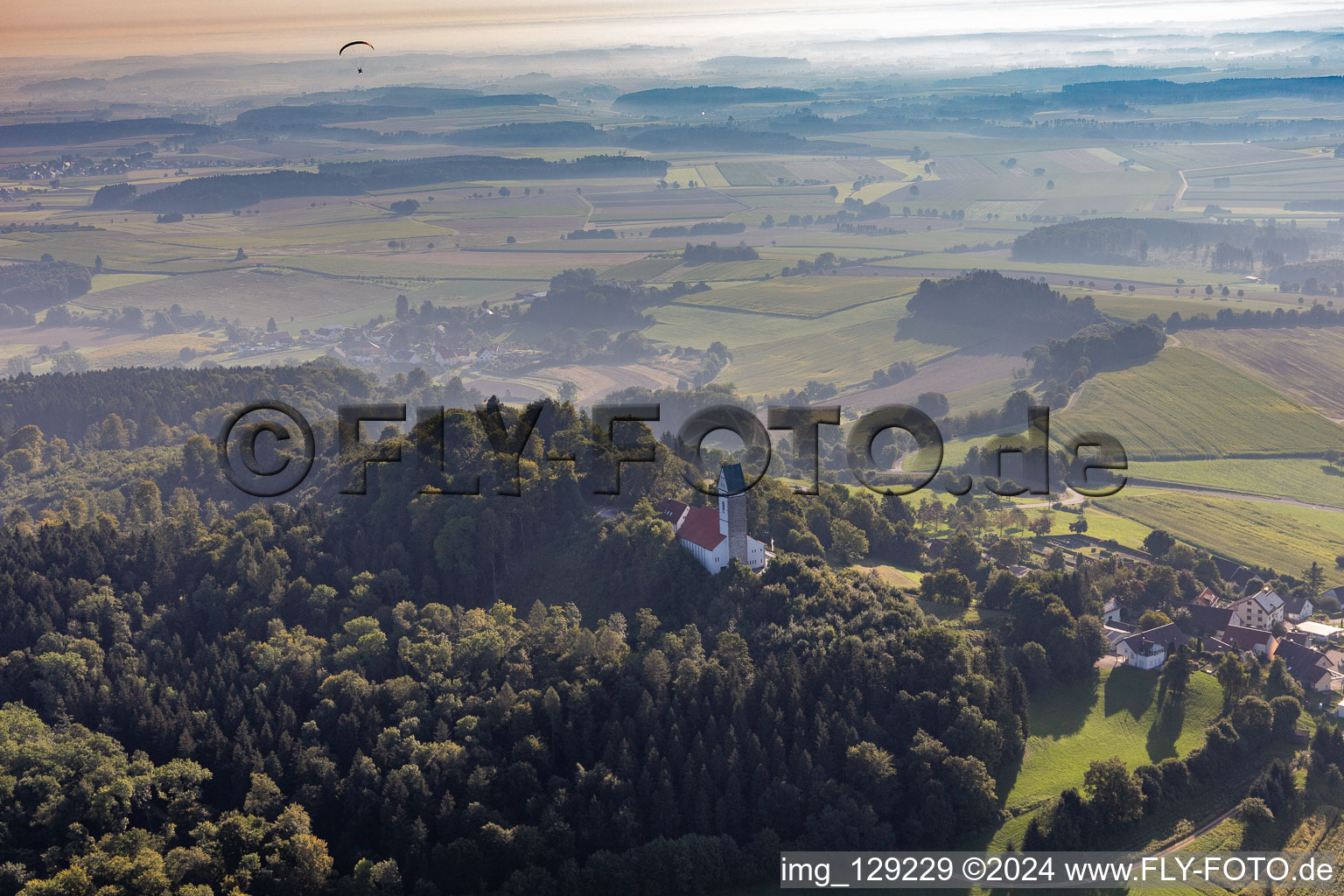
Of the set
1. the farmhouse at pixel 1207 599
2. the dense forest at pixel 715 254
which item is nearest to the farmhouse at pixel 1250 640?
the farmhouse at pixel 1207 599

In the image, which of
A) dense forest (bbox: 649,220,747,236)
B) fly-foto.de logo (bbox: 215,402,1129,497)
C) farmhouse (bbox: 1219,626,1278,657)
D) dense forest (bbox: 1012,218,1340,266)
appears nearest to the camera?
farmhouse (bbox: 1219,626,1278,657)

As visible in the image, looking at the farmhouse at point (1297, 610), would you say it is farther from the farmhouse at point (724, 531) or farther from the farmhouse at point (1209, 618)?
the farmhouse at point (724, 531)

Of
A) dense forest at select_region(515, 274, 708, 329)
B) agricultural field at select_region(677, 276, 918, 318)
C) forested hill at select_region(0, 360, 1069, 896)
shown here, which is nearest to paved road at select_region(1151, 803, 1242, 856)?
forested hill at select_region(0, 360, 1069, 896)

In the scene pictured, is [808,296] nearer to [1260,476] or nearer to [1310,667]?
[1260,476]

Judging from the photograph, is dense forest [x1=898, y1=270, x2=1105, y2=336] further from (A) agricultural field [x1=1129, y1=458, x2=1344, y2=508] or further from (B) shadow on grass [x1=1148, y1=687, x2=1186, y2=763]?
(B) shadow on grass [x1=1148, y1=687, x2=1186, y2=763]

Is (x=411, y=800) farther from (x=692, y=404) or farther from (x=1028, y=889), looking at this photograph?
(x=692, y=404)
